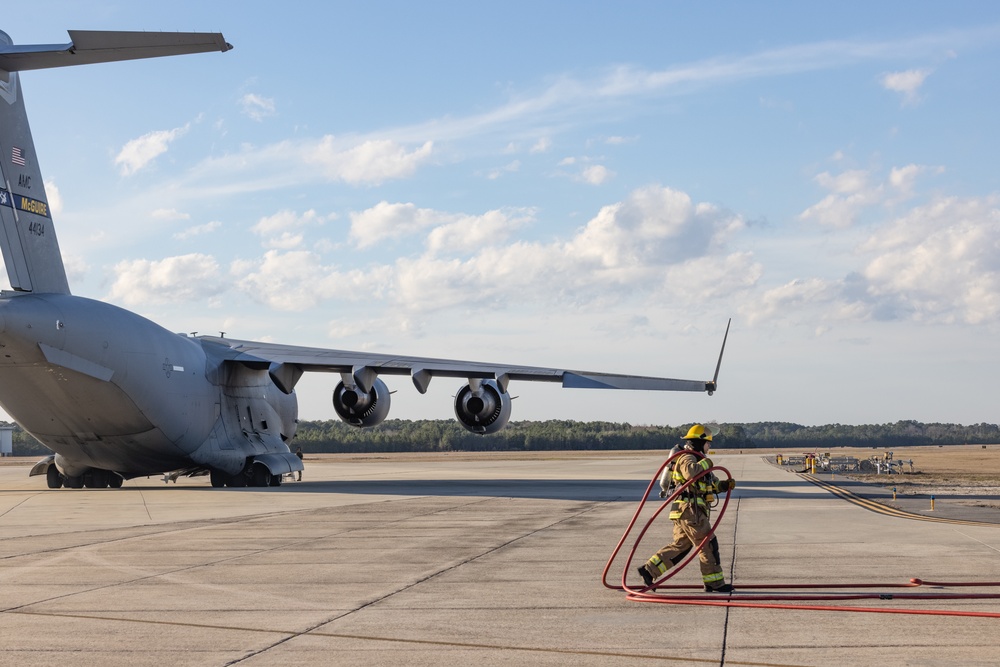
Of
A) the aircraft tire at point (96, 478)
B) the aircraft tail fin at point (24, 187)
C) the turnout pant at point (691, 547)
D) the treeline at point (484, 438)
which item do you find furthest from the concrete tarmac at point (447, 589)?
the treeline at point (484, 438)

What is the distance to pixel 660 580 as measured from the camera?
941cm

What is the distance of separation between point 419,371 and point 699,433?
18268mm

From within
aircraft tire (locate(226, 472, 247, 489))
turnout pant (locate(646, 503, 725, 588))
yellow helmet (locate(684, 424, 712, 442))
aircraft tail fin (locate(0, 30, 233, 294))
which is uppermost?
aircraft tail fin (locate(0, 30, 233, 294))

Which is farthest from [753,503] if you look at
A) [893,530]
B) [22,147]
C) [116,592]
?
[22,147]

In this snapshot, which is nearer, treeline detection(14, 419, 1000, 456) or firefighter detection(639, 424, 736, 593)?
firefighter detection(639, 424, 736, 593)

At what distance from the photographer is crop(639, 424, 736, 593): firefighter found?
921 cm

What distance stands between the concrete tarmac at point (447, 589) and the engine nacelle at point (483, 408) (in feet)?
30.0

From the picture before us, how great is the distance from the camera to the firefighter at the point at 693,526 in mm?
9211

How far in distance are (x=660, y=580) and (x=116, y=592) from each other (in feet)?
16.3

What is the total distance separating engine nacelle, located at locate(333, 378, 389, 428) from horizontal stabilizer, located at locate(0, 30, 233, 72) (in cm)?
1208

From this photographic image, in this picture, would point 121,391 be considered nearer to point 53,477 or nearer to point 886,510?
point 53,477

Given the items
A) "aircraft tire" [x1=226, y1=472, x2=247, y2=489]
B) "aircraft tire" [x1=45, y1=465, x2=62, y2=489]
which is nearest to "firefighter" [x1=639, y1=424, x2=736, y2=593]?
"aircraft tire" [x1=226, y1=472, x2=247, y2=489]

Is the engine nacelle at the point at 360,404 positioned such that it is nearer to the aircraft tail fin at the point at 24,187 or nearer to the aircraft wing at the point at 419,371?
the aircraft wing at the point at 419,371

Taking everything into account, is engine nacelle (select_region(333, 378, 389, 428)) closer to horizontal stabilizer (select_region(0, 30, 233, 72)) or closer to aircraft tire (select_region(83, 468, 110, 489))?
aircraft tire (select_region(83, 468, 110, 489))
